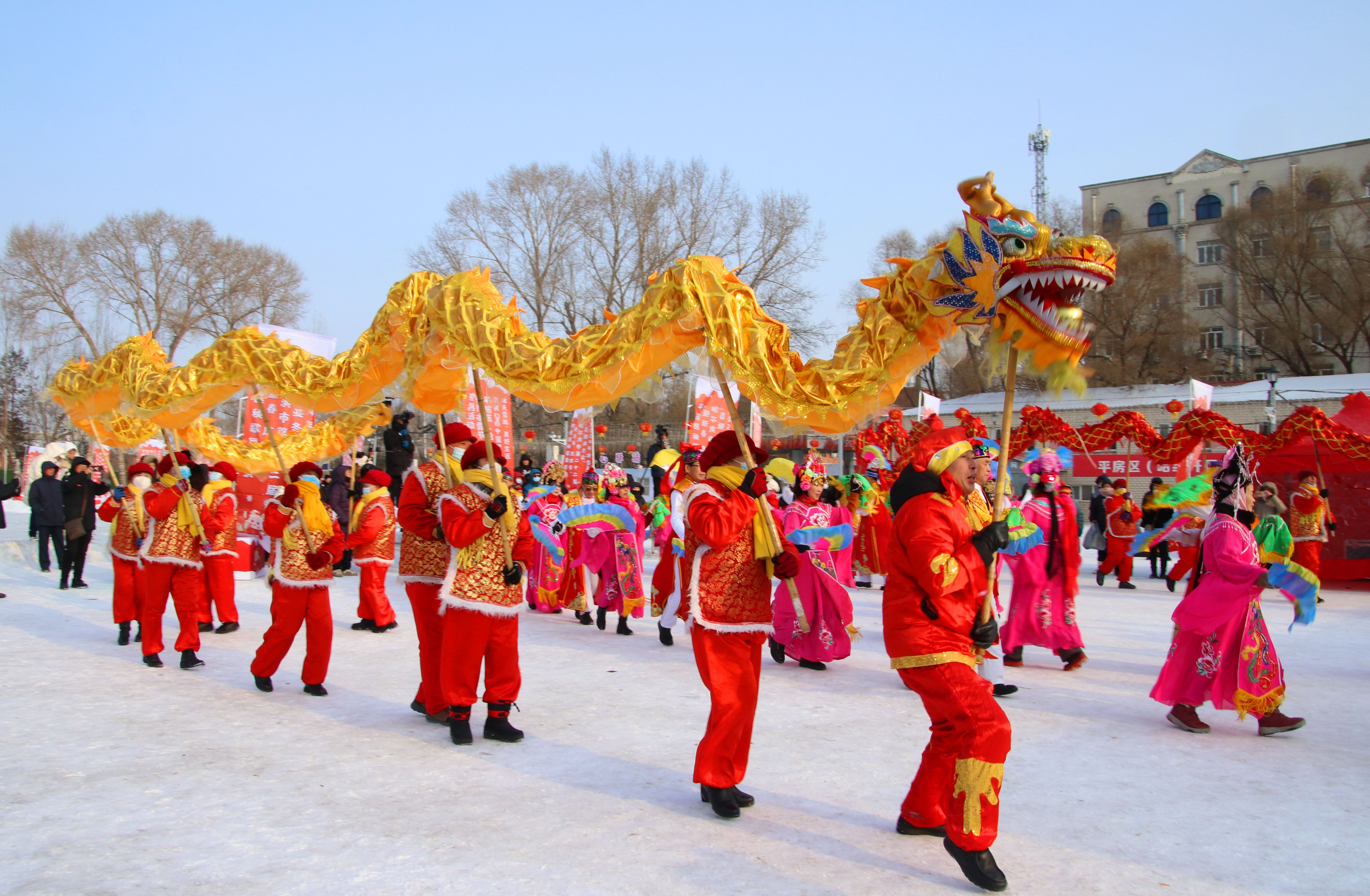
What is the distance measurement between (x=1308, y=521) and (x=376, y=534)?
980 cm

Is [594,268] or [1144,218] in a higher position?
[1144,218]

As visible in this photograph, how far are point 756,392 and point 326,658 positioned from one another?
12.6 feet

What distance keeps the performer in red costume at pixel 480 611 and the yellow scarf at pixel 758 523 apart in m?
1.41

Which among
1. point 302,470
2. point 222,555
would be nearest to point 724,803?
point 302,470

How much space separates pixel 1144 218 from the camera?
36562mm

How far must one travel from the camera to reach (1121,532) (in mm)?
12742

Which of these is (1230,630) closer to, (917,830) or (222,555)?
(917,830)

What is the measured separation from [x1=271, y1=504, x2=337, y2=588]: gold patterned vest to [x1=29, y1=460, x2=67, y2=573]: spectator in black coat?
6.96 metres

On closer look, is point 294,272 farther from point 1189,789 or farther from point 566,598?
point 1189,789

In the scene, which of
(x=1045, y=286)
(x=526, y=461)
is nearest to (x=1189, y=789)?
(x=1045, y=286)

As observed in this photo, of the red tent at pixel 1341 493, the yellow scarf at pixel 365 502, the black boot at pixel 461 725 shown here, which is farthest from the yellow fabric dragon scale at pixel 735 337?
the red tent at pixel 1341 493

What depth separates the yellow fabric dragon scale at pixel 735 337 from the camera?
340 cm

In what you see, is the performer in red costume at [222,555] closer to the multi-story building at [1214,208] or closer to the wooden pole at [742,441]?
the wooden pole at [742,441]

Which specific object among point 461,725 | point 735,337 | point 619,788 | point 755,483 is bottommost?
point 619,788
